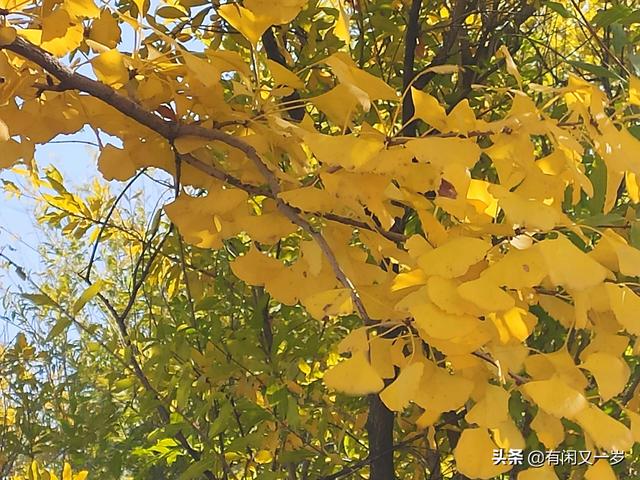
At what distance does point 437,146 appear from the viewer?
44cm

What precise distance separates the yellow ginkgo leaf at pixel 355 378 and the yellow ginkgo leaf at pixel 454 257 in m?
0.06

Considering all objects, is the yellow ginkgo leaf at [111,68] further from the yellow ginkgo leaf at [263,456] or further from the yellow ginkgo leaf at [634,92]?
the yellow ginkgo leaf at [263,456]

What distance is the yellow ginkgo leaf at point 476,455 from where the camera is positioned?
0.45 meters

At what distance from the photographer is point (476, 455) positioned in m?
0.45

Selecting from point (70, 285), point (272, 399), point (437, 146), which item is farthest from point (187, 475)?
point (70, 285)

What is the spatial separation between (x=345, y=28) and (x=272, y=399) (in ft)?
1.54

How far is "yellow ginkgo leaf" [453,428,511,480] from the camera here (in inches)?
17.7

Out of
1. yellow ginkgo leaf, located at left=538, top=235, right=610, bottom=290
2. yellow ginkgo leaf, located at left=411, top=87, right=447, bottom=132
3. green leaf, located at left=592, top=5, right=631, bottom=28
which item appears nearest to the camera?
yellow ginkgo leaf, located at left=538, top=235, right=610, bottom=290

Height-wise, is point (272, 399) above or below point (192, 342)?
below

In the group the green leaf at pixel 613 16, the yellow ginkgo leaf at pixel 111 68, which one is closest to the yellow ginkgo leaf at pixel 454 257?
the yellow ginkgo leaf at pixel 111 68

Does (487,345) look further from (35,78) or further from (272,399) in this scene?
(272,399)

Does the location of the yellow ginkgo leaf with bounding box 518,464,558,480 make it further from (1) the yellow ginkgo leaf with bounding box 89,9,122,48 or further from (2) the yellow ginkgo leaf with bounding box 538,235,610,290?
(1) the yellow ginkgo leaf with bounding box 89,9,122,48

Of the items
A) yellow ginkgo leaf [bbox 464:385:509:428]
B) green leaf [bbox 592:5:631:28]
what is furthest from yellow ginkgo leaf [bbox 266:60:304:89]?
green leaf [bbox 592:5:631:28]

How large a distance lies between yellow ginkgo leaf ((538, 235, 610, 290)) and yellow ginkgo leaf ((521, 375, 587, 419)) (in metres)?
0.06
